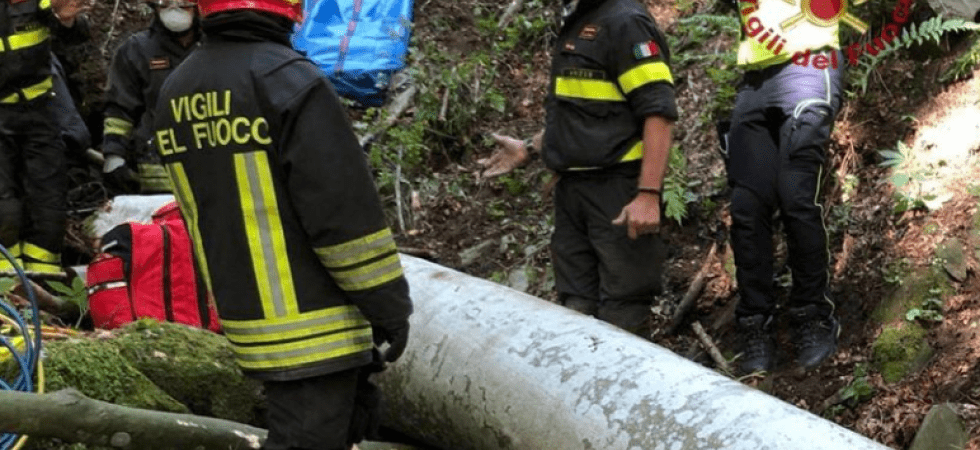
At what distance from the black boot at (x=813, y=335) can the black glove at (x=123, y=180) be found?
4.60 meters

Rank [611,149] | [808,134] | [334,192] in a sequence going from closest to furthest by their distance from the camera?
[334,192] → [611,149] → [808,134]

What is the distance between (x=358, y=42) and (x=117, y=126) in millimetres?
2186

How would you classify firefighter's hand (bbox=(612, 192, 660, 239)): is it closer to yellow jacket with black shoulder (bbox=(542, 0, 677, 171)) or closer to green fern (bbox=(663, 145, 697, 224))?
yellow jacket with black shoulder (bbox=(542, 0, 677, 171))

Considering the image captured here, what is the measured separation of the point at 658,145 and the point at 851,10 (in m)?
1.98

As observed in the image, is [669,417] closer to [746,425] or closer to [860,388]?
[746,425]

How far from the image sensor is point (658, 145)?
4.67 metres

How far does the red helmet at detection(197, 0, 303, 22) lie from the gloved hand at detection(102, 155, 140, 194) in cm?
468

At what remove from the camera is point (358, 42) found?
29.4ft

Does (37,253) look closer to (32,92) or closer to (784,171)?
(32,92)

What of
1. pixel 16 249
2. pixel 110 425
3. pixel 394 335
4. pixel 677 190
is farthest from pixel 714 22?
pixel 110 425

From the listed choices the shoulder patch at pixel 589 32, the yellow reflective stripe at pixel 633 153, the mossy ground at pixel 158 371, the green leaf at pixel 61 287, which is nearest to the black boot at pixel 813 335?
the yellow reflective stripe at pixel 633 153

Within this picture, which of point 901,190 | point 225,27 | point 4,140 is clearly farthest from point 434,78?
point 225,27

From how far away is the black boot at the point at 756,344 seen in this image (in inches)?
200

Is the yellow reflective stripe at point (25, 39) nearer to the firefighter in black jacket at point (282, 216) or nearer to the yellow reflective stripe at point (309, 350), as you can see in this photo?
the firefighter in black jacket at point (282, 216)
